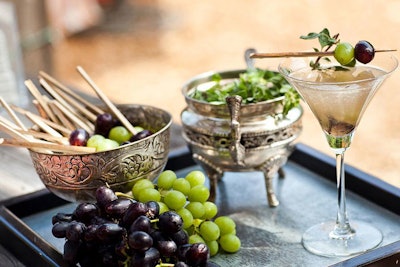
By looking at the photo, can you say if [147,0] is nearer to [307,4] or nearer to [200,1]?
[200,1]

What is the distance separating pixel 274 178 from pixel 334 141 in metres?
0.35

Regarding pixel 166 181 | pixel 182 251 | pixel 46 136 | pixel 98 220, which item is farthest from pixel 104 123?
pixel 182 251

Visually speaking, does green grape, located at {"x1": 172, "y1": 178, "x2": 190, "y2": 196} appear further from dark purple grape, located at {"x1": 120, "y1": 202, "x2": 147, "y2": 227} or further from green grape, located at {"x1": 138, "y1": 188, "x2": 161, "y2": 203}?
dark purple grape, located at {"x1": 120, "y1": 202, "x2": 147, "y2": 227}

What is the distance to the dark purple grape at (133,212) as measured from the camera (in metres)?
1.16

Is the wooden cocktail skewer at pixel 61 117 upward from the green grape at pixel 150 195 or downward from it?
upward

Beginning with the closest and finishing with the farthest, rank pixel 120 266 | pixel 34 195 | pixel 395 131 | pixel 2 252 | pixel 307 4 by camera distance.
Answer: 1. pixel 120 266
2. pixel 2 252
3. pixel 34 195
4. pixel 395 131
5. pixel 307 4

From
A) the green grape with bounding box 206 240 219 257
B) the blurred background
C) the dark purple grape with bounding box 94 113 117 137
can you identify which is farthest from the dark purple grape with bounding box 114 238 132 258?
the blurred background

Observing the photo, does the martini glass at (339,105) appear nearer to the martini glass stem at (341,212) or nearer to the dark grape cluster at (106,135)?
the martini glass stem at (341,212)

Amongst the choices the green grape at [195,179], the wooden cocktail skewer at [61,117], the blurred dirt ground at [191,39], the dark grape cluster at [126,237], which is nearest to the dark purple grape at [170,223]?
the dark grape cluster at [126,237]

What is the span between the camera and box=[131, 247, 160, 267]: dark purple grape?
43.4 inches

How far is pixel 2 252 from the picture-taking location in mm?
1458

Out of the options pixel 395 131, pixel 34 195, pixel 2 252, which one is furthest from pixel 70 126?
pixel 395 131

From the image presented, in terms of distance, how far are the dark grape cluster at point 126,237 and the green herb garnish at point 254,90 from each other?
38 cm

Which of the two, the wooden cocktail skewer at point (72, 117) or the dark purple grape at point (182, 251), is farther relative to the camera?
the wooden cocktail skewer at point (72, 117)
